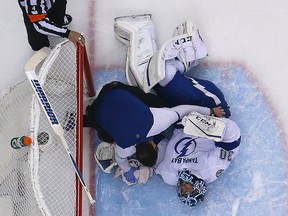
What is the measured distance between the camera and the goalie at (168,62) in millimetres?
2404

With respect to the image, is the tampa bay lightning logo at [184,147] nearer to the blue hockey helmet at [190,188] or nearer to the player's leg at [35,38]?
the blue hockey helmet at [190,188]

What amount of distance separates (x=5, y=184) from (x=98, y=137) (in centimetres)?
51

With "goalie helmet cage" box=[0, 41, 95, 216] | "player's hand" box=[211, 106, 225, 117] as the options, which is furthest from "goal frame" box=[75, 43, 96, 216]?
"player's hand" box=[211, 106, 225, 117]

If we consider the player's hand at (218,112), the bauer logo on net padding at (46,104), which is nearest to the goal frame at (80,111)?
the bauer logo on net padding at (46,104)

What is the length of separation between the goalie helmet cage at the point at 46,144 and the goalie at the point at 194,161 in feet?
1.42

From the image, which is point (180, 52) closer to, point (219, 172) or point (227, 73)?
point (227, 73)

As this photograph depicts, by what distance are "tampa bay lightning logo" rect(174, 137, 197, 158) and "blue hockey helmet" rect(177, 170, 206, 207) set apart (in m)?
0.08

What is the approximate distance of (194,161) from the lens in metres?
2.43

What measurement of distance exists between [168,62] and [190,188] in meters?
0.54

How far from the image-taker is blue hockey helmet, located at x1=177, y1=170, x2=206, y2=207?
2.36 meters

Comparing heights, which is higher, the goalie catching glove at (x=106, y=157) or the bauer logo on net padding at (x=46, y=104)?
the bauer logo on net padding at (x=46, y=104)

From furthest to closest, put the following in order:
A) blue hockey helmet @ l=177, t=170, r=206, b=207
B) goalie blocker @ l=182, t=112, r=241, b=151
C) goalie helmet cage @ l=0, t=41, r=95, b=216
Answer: blue hockey helmet @ l=177, t=170, r=206, b=207, goalie blocker @ l=182, t=112, r=241, b=151, goalie helmet cage @ l=0, t=41, r=95, b=216

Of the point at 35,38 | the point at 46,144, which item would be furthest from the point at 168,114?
the point at 35,38

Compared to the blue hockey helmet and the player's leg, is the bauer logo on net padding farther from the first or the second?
the blue hockey helmet
